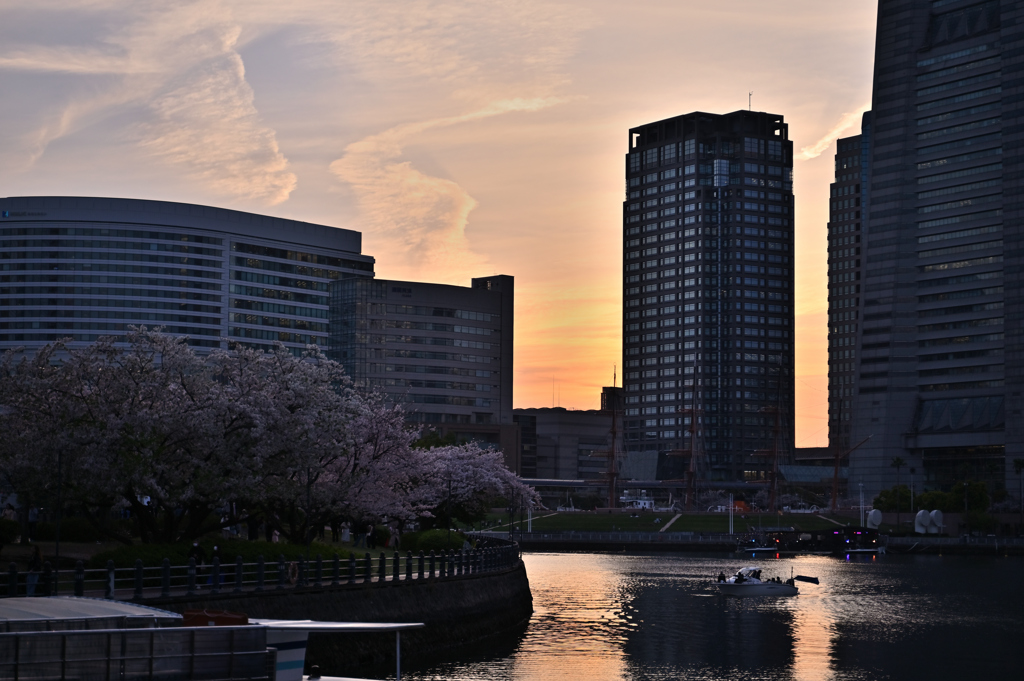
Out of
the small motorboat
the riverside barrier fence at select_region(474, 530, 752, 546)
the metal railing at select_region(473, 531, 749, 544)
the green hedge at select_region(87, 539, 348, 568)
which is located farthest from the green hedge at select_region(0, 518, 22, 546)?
the metal railing at select_region(473, 531, 749, 544)

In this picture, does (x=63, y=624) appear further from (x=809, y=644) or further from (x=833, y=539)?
(x=833, y=539)

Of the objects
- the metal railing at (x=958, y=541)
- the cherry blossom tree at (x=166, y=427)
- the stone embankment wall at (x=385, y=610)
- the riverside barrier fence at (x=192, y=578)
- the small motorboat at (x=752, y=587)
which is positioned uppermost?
the cherry blossom tree at (x=166, y=427)

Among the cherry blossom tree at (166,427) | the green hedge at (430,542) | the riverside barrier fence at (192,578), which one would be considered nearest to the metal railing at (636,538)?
the green hedge at (430,542)

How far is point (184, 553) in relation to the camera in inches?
1892

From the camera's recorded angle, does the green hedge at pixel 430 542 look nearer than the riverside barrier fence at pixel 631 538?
Yes

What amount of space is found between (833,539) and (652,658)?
123103mm

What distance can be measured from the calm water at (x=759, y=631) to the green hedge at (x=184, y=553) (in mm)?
7653

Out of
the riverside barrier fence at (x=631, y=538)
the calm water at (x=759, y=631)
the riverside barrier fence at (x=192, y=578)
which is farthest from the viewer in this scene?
the riverside barrier fence at (x=631, y=538)

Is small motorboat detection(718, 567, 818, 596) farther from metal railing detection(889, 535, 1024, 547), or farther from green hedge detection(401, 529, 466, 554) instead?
metal railing detection(889, 535, 1024, 547)

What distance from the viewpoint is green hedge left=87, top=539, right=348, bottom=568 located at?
1790 inches

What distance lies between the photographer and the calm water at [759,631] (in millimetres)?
52969

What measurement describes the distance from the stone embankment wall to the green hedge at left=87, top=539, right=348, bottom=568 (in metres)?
3.43

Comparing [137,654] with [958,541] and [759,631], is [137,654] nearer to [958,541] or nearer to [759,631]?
[759,631]

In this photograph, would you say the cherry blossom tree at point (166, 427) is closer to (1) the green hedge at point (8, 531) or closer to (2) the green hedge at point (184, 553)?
(1) the green hedge at point (8, 531)
